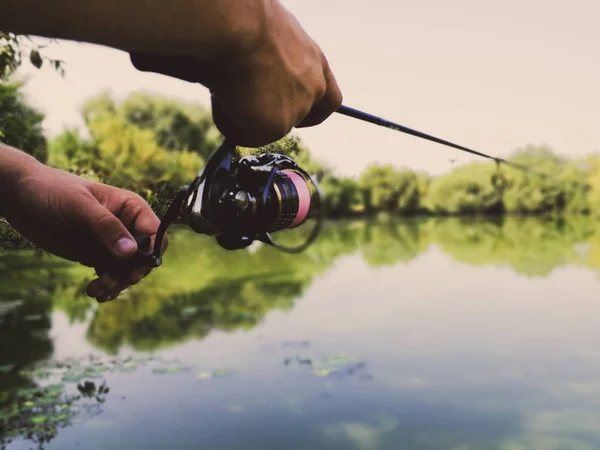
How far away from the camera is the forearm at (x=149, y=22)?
2.64ft

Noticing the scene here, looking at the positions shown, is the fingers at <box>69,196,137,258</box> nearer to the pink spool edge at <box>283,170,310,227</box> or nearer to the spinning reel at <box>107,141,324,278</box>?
the spinning reel at <box>107,141,324,278</box>

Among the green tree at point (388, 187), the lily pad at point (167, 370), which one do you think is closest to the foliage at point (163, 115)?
the green tree at point (388, 187)

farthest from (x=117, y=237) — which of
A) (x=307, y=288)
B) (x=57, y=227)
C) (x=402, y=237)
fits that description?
(x=402, y=237)

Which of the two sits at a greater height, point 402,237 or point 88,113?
point 88,113

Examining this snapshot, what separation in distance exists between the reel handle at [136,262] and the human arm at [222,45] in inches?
20.5

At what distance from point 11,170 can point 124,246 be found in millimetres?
347

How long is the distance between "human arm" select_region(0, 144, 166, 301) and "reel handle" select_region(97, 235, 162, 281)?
0.01 meters

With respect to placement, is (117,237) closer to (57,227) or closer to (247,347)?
(57,227)

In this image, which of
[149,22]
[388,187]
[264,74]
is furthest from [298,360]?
[388,187]

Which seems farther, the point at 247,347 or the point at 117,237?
the point at 247,347

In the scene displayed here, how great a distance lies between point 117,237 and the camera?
1599 millimetres

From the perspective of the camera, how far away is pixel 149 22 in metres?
0.86

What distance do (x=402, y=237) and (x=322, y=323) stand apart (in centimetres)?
Answer: 2768

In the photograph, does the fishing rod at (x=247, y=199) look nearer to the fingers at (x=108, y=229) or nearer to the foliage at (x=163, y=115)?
the fingers at (x=108, y=229)
